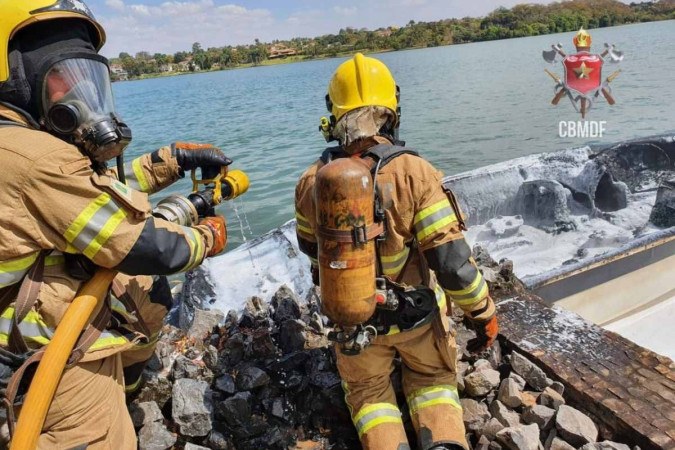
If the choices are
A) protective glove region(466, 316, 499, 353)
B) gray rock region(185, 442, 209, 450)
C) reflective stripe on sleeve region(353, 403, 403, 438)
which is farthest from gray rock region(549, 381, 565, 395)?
gray rock region(185, 442, 209, 450)

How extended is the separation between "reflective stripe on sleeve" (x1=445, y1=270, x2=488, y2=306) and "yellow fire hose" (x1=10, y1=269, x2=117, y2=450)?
161 centimetres

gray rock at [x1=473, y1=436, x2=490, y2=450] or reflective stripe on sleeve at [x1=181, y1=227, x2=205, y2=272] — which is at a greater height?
reflective stripe on sleeve at [x1=181, y1=227, x2=205, y2=272]

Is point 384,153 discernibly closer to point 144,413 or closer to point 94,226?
point 94,226

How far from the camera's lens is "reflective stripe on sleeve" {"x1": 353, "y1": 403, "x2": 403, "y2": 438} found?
2.49m

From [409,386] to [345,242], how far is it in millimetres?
1111

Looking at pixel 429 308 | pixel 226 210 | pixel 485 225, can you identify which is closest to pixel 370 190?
→ pixel 429 308

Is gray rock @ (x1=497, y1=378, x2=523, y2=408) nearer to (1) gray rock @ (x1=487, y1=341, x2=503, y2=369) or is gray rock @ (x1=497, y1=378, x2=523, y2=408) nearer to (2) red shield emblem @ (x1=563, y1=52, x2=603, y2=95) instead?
(1) gray rock @ (x1=487, y1=341, x2=503, y2=369)

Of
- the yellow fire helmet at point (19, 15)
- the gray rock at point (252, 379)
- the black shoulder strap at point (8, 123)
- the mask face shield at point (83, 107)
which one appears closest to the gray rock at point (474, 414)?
the gray rock at point (252, 379)

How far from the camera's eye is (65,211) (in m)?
1.81

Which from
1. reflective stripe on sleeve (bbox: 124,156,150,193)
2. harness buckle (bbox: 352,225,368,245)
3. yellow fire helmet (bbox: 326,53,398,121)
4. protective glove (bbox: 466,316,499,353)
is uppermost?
yellow fire helmet (bbox: 326,53,398,121)

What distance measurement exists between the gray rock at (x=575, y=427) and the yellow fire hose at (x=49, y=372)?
7.79 feet

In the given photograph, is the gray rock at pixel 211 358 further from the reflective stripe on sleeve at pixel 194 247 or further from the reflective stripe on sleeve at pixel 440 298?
the reflective stripe on sleeve at pixel 440 298

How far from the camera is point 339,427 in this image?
9.41 feet

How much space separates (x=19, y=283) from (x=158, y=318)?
38.7 inches
